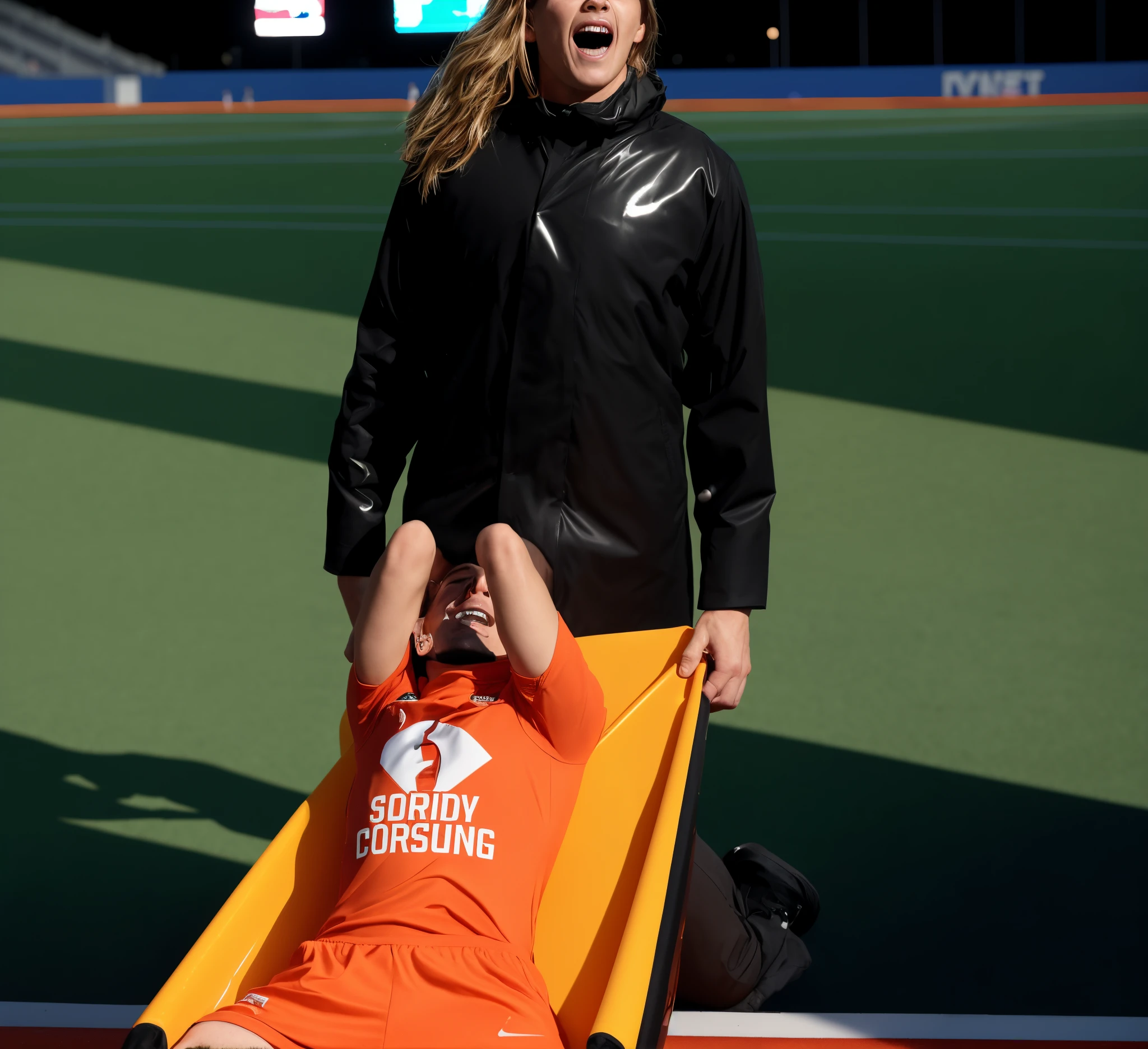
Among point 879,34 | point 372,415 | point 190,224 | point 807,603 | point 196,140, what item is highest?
point 879,34

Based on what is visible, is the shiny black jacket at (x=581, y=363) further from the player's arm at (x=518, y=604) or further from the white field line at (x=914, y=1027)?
the white field line at (x=914, y=1027)

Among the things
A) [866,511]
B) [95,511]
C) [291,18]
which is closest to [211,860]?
Result: [95,511]

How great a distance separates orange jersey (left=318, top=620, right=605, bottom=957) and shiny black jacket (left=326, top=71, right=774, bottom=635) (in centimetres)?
23

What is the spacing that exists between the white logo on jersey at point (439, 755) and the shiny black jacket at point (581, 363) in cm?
34

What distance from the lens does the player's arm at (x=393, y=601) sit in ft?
5.60

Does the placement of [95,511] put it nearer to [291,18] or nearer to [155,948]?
[155,948]

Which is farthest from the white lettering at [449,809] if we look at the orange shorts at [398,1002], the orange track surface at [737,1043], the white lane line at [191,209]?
the white lane line at [191,209]

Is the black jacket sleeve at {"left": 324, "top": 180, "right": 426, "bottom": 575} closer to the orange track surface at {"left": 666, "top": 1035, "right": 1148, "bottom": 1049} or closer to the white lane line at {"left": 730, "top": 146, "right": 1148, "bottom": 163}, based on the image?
the orange track surface at {"left": 666, "top": 1035, "right": 1148, "bottom": 1049}

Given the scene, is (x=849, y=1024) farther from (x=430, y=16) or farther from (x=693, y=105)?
(x=693, y=105)

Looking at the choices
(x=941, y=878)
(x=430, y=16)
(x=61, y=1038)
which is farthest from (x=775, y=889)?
(x=430, y=16)

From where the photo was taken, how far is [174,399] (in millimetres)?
5590

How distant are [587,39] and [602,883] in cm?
118

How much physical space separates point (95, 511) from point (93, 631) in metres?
0.91

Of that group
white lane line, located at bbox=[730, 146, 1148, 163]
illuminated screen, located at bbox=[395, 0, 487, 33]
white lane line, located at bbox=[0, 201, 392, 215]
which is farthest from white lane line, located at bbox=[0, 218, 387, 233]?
white lane line, located at bbox=[730, 146, 1148, 163]
